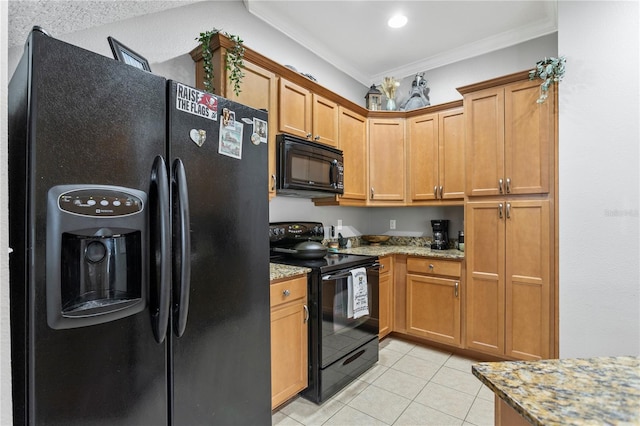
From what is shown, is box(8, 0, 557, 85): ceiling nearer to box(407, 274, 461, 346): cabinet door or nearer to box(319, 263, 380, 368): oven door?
box(319, 263, 380, 368): oven door

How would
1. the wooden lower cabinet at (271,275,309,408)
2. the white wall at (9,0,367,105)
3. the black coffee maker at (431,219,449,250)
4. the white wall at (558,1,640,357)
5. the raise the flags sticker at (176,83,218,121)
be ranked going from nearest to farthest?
the raise the flags sticker at (176,83,218,121) → the white wall at (9,0,367,105) → the wooden lower cabinet at (271,275,309,408) → the white wall at (558,1,640,357) → the black coffee maker at (431,219,449,250)

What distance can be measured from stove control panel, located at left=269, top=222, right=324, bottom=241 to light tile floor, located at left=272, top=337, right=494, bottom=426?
1216 mm

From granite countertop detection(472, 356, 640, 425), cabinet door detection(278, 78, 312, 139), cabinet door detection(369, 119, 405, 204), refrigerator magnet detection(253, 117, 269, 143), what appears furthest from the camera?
cabinet door detection(369, 119, 405, 204)

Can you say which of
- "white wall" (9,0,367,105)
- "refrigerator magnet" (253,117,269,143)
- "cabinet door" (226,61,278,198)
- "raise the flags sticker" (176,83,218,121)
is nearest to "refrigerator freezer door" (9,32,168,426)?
"raise the flags sticker" (176,83,218,121)

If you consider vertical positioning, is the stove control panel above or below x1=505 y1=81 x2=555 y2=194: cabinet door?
below

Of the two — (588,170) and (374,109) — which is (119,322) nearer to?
(588,170)

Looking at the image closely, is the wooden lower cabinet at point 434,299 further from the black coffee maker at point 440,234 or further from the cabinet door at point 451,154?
the cabinet door at point 451,154

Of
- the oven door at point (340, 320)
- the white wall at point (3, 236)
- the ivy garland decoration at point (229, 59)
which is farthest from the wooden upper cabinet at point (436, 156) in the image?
the white wall at point (3, 236)

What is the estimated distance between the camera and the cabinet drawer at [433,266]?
278 cm

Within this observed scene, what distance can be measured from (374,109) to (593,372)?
3.21 meters

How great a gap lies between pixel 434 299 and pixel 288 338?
1.60 meters

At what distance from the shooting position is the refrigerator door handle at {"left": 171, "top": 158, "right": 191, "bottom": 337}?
110cm

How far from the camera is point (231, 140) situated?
53.6 inches

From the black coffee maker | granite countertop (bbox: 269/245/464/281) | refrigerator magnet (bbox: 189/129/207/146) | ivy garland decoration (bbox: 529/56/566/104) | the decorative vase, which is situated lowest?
granite countertop (bbox: 269/245/464/281)
